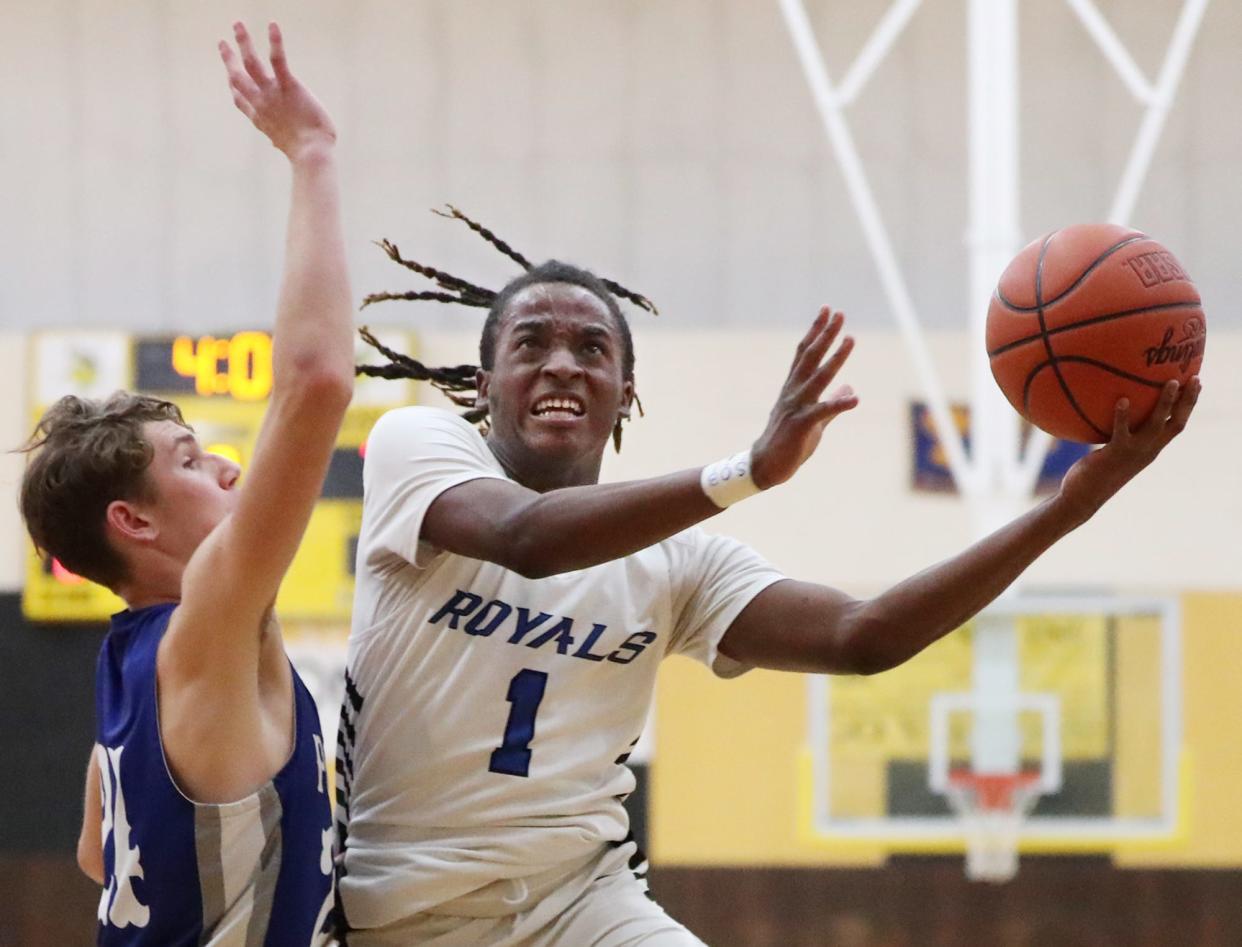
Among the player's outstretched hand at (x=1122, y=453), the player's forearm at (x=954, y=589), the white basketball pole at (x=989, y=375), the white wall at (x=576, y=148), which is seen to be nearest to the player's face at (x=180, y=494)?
the player's forearm at (x=954, y=589)

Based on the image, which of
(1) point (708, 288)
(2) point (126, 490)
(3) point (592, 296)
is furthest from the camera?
(1) point (708, 288)

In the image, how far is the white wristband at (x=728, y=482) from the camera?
2650 mm

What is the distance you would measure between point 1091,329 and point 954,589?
54 cm

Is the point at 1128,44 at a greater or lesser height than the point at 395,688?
greater

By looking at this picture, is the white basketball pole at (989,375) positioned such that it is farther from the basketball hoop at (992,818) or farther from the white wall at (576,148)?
the white wall at (576,148)

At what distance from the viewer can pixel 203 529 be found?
2.83m

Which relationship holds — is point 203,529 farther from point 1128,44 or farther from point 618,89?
point 1128,44

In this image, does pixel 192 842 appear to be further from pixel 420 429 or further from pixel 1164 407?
pixel 1164 407

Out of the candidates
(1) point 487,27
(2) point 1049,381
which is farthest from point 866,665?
(1) point 487,27

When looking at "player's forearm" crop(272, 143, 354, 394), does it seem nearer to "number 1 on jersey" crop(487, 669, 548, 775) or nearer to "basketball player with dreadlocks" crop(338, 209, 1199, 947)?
"basketball player with dreadlocks" crop(338, 209, 1199, 947)

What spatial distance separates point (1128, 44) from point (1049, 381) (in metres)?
6.84

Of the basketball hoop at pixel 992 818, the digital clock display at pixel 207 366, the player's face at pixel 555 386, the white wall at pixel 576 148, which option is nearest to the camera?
the player's face at pixel 555 386

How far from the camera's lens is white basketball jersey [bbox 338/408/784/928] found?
3.18m

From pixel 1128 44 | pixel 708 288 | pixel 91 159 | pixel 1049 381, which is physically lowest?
pixel 1049 381
